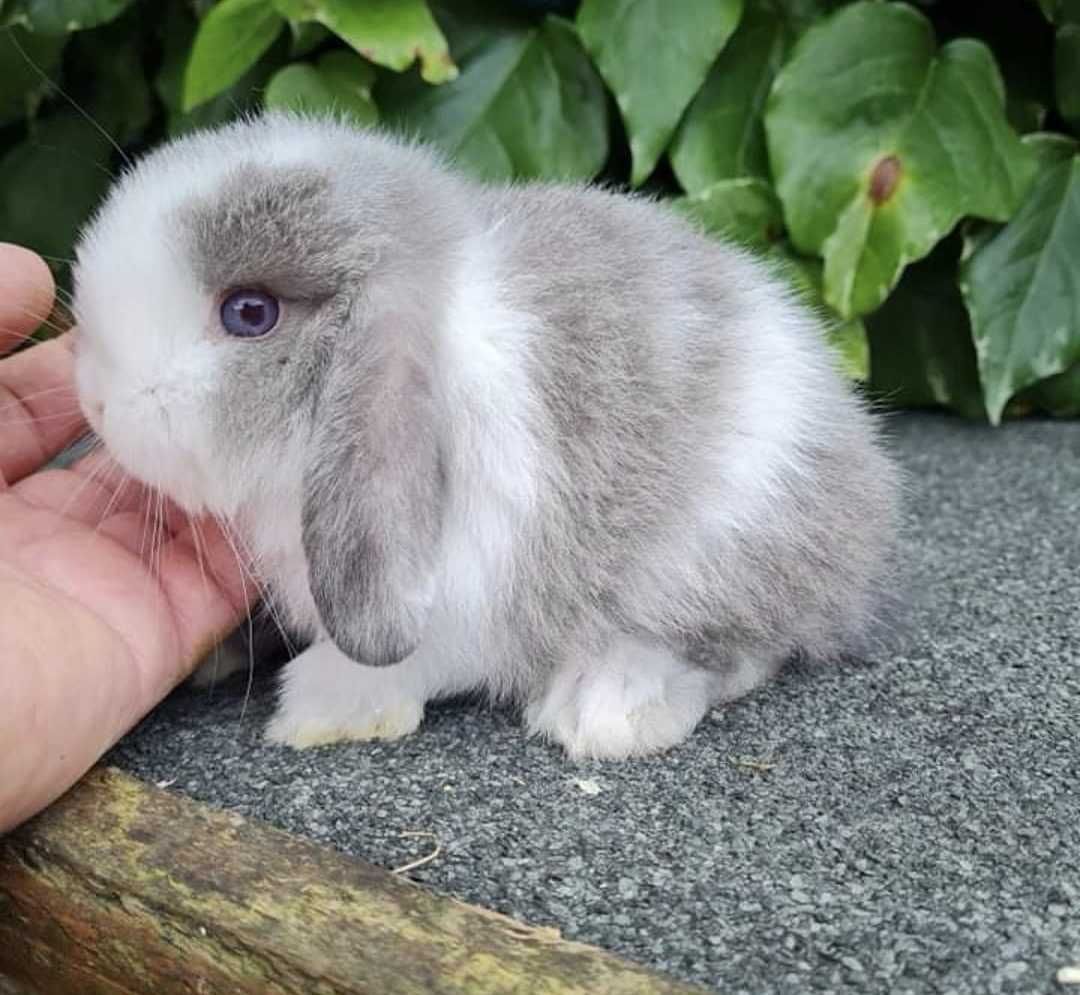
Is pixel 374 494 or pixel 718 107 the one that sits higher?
pixel 374 494

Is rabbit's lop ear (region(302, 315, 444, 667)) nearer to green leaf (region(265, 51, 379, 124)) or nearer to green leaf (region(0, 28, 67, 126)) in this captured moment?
green leaf (region(265, 51, 379, 124))

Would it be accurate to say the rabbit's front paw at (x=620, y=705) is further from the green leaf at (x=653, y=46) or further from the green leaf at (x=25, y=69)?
the green leaf at (x=25, y=69)

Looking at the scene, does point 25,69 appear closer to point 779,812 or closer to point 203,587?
point 203,587

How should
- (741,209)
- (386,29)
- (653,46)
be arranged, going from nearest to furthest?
(386,29), (653,46), (741,209)

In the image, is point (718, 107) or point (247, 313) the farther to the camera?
point (718, 107)

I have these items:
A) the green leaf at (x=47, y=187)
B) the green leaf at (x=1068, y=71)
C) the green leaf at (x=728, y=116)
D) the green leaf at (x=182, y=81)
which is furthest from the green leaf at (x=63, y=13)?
the green leaf at (x=1068, y=71)

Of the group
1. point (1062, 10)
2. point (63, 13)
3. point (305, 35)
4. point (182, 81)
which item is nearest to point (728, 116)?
point (1062, 10)
